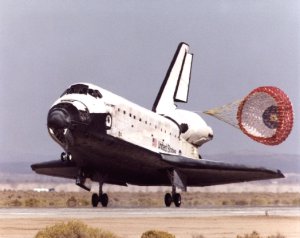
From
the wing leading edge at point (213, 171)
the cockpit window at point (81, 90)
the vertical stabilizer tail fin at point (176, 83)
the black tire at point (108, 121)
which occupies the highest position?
the vertical stabilizer tail fin at point (176, 83)

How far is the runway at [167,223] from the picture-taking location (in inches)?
865

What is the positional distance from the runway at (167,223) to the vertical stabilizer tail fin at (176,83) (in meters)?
10.8

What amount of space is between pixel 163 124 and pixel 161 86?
5.56 meters

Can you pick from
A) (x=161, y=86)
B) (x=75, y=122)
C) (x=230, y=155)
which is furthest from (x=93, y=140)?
(x=230, y=155)

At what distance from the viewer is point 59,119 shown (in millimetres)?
26938

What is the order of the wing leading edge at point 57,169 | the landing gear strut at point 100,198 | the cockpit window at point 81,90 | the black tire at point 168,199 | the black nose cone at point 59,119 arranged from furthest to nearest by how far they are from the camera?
the wing leading edge at point 57,169 → the black tire at point 168,199 → the landing gear strut at point 100,198 → the cockpit window at point 81,90 → the black nose cone at point 59,119

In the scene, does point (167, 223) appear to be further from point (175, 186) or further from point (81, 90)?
point (175, 186)

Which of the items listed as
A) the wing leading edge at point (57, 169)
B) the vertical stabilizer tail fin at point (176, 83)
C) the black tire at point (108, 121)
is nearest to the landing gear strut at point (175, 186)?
the wing leading edge at point (57, 169)

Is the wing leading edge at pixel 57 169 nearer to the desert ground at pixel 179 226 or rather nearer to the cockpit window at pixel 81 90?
the cockpit window at pixel 81 90

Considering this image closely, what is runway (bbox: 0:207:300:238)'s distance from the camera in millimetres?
21969

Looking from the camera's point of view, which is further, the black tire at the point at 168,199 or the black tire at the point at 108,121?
the black tire at the point at 168,199

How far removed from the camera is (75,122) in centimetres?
2755

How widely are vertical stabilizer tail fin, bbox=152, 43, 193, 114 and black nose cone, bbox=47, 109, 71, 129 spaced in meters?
11.1

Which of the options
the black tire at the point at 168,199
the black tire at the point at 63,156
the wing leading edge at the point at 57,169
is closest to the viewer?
the black tire at the point at 63,156
